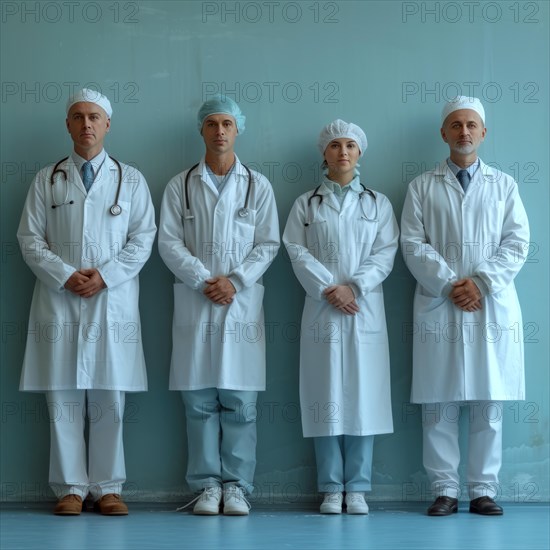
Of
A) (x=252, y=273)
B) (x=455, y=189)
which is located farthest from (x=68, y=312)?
(x=455, y=189)

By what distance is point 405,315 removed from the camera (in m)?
5.33

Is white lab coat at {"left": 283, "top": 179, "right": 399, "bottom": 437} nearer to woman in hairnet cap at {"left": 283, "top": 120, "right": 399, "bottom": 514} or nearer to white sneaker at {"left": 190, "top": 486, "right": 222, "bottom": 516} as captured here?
woman in hairnet cap at {"left": 283, "top": 120, "right": 399, "bottom": 514}

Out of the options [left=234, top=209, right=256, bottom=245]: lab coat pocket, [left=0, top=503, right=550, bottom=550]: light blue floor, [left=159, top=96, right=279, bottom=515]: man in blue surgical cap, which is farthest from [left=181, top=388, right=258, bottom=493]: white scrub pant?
[left=234, top=209, right=256, bottom=245]: lab coat pocket

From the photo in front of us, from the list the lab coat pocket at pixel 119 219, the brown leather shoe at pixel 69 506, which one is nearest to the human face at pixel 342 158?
the lab coat pocket at pixel 119 219

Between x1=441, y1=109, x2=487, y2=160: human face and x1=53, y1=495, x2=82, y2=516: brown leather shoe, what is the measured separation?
2.53m

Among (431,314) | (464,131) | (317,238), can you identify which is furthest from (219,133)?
(431,314)

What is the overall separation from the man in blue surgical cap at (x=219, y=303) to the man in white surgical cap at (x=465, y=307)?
782mm

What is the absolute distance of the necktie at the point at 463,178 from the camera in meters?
5.09

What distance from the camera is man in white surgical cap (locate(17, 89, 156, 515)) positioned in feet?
16.0

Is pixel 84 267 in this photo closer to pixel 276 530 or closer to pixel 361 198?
pixel 361 198

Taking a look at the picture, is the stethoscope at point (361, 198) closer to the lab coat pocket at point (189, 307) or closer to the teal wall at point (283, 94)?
the teal wall at point (283, 94)

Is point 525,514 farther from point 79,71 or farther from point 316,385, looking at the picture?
point 79,71

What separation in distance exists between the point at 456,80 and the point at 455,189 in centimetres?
71

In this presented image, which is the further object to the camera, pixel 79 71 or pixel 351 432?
pixel 79 71
